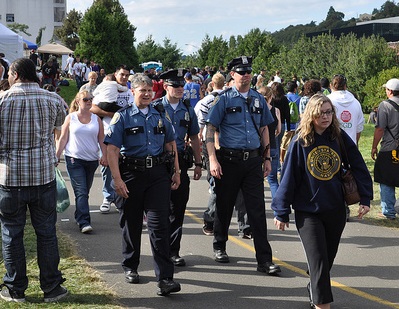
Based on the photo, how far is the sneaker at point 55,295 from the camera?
5.96m

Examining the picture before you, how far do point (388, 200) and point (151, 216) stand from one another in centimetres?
482

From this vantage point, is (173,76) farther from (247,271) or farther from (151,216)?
(247,271)

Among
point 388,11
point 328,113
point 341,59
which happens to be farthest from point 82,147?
point 388,11

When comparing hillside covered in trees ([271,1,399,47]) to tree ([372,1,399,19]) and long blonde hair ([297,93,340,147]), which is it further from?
long blonde hair ([297,93,340,147])

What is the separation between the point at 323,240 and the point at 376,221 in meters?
4.52

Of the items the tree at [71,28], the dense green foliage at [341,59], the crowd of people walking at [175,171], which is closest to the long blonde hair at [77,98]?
the crowd of people walking at [175,171]

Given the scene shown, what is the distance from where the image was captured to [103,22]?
1651 inches

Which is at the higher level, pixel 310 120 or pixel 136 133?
pixel 310 120

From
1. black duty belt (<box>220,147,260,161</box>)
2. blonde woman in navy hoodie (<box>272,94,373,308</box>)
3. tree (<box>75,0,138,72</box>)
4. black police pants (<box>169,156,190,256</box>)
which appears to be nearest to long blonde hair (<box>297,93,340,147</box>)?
blonde woman in navy hoodie (<box>272,94,373,308</box>)

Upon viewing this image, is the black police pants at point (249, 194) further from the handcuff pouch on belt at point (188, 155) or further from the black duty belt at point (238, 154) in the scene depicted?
the handcuff pouch on belt at point (188, 155)

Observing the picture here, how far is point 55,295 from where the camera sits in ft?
19.6

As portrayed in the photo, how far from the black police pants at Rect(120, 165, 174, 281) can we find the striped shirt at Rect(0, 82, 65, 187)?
3.11 ft

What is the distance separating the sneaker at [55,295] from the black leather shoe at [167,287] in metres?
0.89

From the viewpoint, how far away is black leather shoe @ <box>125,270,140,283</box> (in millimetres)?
6609
